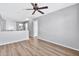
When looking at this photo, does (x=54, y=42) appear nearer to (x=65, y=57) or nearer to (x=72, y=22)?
(x=65, y=57)

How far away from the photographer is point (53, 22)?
269cm

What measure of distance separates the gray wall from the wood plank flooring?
190 millimetres

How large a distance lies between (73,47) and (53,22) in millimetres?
939

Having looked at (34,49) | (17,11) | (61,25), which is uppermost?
(17,11)

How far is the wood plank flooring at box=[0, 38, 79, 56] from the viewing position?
226 cm

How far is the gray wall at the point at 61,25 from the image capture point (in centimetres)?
258

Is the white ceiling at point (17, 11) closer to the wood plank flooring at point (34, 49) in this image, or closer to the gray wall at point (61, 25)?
the gray wall at point (61, 25)

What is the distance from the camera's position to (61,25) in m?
2.64

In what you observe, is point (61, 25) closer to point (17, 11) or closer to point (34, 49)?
point (34, 49)

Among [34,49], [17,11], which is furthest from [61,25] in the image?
[17,11]

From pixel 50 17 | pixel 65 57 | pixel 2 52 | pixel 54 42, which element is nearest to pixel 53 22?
pixel 50 17

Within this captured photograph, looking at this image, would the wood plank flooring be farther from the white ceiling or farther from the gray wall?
the white ceiling

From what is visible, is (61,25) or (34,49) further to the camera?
(61,25)

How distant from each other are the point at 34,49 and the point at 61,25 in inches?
40.0
